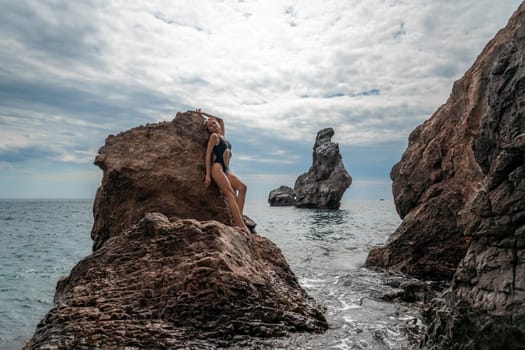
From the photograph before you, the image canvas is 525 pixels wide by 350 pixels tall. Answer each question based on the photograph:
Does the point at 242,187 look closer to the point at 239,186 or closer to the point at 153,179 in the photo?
the point at 239,186

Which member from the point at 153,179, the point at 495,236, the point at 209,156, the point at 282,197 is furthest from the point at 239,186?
the point at 282,197

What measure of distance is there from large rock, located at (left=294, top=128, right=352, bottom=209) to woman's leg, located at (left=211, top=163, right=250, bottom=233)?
51.1 metres

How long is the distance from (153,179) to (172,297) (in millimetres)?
4379

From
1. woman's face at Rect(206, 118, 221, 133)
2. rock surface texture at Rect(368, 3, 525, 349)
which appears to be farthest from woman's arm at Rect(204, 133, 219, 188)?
rock surface texture at Rect(368, 3, 525, 349)

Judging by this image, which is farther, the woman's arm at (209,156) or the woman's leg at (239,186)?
the woman's leg at (239,186)

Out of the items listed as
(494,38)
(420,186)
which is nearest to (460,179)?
(420,186)

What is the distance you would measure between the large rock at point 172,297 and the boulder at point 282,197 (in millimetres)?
69325

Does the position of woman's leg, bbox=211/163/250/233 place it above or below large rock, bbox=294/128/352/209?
below

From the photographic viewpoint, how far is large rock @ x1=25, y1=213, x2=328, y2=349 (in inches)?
167

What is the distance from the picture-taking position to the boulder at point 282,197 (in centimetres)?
7544

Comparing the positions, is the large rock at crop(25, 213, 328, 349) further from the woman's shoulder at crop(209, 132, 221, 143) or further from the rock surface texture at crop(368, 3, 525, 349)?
the woman's shoulder at crop(209, 132, 221, 143)

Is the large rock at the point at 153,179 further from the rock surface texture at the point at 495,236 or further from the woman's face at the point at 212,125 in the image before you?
the rock surface texture at the point at 495,236

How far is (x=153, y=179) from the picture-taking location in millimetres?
8594

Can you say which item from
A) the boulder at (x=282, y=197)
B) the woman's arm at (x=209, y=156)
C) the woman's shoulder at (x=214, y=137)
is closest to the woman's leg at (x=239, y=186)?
the woman's arm at (x=209, y=156)
